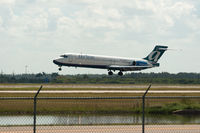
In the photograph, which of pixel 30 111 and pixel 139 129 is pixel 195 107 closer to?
pixel 30 111

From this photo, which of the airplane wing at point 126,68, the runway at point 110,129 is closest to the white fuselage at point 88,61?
the airplane wing at point 126,68

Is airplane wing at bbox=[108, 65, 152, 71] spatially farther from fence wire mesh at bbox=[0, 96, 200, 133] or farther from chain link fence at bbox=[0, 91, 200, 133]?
chain link fence at bbox=[0, 91, 200, 133]

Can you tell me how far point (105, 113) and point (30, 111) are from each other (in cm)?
493

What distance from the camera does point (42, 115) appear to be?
28703mm

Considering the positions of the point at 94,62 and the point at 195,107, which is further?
the point at 94,62

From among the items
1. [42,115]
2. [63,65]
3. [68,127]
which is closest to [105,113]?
[42,115]

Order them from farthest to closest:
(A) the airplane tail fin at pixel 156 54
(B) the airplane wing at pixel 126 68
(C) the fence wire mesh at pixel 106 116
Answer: (A) the airplane tail fin at pixel 156 54 → (B) the airplane wing at pixel 126 68 → (C) the fence wire mesh at pixel 106 116

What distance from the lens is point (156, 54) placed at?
3538 inches

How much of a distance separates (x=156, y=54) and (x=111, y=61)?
15346mm

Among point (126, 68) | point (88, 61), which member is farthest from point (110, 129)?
point (126, 68)

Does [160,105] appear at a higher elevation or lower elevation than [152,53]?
lower

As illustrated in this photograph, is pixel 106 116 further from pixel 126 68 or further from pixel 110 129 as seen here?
pixel 126 68

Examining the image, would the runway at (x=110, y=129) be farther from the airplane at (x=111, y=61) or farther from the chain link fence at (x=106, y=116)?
the airplane at (x=111, y=61)

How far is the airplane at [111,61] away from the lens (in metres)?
73.0
